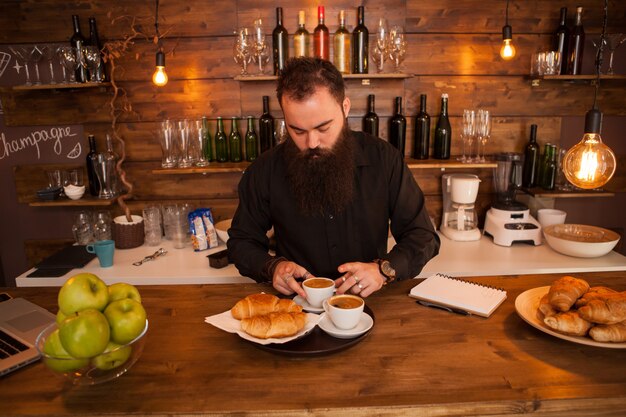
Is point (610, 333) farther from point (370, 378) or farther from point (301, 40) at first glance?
point (301, 40)

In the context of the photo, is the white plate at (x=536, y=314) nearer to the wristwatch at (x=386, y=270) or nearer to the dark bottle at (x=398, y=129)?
the wristwatch at (x=386, y=270)

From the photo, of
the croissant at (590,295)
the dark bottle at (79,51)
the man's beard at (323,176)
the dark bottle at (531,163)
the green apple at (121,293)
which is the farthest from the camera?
the dark bottle at (531,163)

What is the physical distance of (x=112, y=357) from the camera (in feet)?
3.65

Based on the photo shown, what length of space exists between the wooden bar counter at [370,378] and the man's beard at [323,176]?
28.3 inches

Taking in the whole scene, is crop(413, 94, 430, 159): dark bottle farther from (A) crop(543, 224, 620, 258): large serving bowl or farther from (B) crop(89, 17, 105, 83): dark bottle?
(B) crop(89, 17, 105, 83): dark bottle

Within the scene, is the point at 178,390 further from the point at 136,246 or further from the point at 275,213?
the point at 136,246

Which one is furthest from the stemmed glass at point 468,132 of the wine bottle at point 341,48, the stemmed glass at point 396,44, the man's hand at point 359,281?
the man's hand at point 359,281

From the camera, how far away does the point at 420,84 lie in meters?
3.12

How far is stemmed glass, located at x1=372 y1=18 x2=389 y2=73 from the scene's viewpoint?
2783mm

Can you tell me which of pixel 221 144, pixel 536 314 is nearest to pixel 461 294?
pixel 536 314

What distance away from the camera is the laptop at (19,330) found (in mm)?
1239

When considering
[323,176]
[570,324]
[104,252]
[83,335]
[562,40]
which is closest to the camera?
[83,335]

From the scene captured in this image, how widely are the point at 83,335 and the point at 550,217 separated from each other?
9.18 ft

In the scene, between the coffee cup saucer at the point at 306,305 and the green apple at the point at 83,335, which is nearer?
the green apple at the point at 83,335
